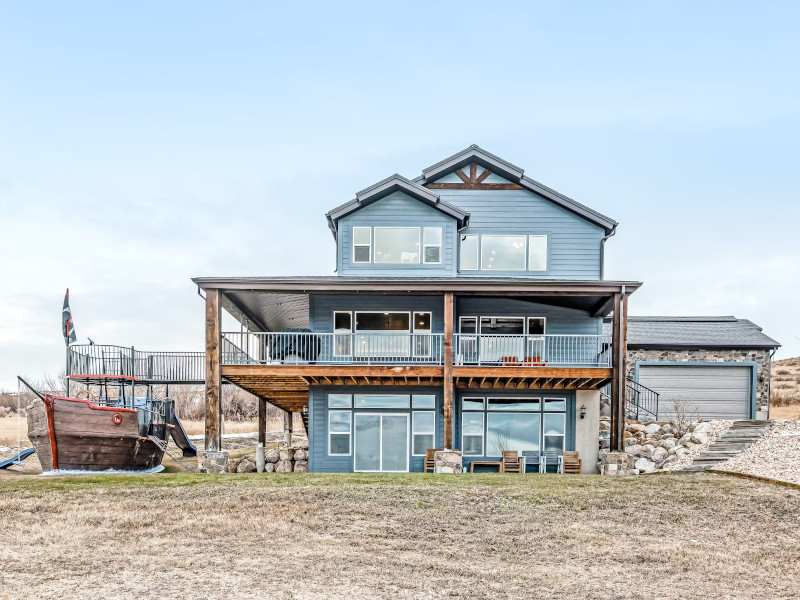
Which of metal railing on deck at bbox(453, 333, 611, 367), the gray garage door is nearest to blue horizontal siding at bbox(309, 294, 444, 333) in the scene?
metal railing on deck at bbox(453, 333, 611, 367)

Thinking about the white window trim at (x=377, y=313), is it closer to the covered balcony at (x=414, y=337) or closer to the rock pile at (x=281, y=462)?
the covered balcony at (x=414, y=337)

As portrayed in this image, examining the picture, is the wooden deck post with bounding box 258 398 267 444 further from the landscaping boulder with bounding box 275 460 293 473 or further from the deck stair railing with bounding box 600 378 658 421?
the deck stair railing with bounding box 600 378 658 421

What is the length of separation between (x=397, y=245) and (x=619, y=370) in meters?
7.34

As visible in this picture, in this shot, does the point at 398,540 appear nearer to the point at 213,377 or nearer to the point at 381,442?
the point at 213,377

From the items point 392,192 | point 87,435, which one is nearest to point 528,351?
point 392,192

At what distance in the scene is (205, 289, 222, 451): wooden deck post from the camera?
1741cm

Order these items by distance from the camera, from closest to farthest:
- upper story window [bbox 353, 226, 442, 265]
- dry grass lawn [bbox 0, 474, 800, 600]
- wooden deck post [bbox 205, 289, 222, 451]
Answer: dry grass lawn [bbox 0, 474, 800, 600] < wooden deck post [bbox 205, 289, 222, 451] < upper story window [bbox 353, 226, 442, 265]

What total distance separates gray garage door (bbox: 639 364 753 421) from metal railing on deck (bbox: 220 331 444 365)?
9194 millimetres

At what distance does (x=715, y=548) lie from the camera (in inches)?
350

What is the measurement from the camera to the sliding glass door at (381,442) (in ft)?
66.3

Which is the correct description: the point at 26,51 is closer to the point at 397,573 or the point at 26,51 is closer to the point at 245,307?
the point at 245,307

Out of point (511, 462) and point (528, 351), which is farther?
point (528, 351)

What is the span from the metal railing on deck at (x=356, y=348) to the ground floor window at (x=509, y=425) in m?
2.02

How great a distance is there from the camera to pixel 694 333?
2577cm
